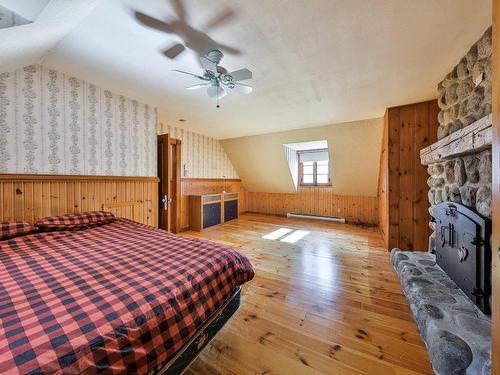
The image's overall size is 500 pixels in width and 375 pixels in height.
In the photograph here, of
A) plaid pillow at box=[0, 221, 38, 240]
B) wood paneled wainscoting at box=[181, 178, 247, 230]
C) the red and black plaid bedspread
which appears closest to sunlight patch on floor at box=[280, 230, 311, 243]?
wood paneled wainscoting at box=[181, 178, 247, 230]

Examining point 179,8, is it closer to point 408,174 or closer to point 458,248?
point 458,248

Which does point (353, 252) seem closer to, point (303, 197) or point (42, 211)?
point (303, 197)

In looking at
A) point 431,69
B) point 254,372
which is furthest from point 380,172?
point 254,372

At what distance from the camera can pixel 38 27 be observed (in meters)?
1.51

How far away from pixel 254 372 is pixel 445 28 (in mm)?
2810

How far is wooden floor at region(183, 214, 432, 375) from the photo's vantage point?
1.37m

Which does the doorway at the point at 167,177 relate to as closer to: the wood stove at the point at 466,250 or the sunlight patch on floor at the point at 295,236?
the sunlight patch on floor at the point at 295,236

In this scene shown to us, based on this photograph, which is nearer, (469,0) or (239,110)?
(469,0)

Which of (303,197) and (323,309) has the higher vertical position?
(303,197)

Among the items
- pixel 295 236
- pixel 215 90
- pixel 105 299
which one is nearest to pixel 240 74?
pixel 215 90

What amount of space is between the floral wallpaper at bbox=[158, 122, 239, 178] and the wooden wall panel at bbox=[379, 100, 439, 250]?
12.7 ft

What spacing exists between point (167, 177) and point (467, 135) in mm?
3797

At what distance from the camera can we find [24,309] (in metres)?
0.91

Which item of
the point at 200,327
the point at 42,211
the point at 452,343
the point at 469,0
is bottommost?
the point at 452,343
